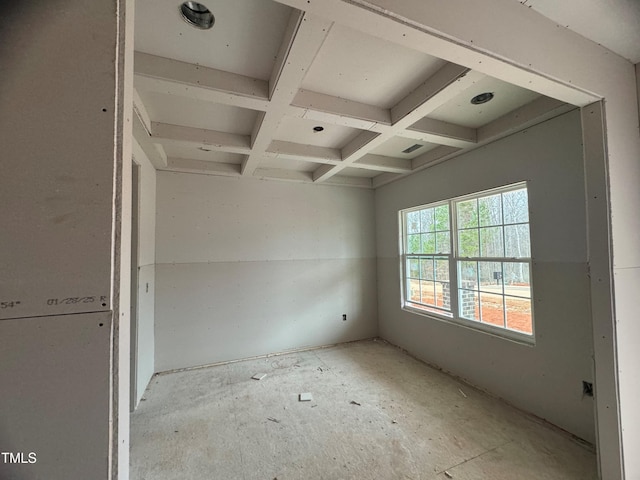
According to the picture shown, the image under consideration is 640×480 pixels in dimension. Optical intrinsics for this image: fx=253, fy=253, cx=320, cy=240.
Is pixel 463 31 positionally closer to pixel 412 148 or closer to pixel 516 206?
pixel 516 206

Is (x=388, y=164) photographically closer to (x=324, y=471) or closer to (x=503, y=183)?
(x=503, y=183)

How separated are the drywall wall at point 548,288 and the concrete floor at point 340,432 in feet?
0.70

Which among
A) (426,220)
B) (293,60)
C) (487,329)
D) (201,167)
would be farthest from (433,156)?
(201,167)

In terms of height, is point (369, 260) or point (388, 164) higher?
point (388, 164)

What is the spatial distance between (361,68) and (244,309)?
309 centimetres

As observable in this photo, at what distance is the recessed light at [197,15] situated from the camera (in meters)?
1.21

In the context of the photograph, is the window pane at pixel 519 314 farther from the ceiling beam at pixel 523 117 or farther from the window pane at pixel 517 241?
the ceiling beam at pixel 523 117

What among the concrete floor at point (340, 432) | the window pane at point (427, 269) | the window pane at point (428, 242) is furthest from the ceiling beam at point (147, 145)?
the window pane at point (427, 269)

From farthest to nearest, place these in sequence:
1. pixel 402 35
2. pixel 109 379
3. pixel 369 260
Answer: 1. pixel 369 260
2. pixel 402 35
3. pixel 109 379

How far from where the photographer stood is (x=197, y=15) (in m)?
1.26

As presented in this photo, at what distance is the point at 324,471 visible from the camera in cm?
167

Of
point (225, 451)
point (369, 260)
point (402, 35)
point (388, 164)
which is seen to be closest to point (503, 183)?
point (388, 164)

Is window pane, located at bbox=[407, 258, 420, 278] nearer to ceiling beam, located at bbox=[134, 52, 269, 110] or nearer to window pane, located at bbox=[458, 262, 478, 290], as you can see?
window pane, located at bbox=[458, 262, 478, 290]

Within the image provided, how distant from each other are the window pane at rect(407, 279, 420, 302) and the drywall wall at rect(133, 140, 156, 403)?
3352 millimetres
